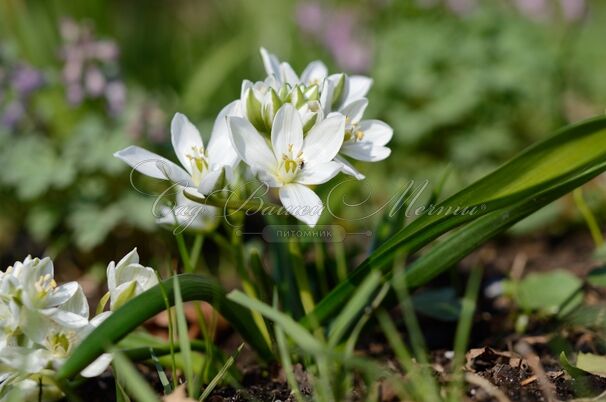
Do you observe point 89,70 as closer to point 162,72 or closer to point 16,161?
point 16,161

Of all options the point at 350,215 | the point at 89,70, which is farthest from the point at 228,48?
the point at 350,215

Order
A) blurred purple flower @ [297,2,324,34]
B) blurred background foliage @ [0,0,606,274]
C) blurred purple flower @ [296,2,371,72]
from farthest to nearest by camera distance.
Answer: blurred purple flower @ [297,2,324,34] → blurred purple flower @ [296,2,371,72] → blurred background foliage @ [0,0,606,274]

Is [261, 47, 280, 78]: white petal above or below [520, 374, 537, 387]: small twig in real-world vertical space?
above

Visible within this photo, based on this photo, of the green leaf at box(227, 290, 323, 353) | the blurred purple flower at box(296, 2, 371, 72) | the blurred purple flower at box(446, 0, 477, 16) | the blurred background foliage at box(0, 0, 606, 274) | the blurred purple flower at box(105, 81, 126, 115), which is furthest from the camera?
the blurred purple flower at box(446, 0, 477, 16)

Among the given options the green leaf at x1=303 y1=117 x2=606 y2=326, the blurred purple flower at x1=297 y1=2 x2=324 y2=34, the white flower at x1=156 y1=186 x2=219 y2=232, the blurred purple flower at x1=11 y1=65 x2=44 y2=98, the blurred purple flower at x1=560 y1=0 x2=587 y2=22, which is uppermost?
the blurred purple flower at x1=297 y1=2 x2=324 y2=34

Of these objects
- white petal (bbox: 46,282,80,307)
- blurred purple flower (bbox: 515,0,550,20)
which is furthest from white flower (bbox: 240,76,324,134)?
blurred purple flower (bbox: 515,0,550,20)

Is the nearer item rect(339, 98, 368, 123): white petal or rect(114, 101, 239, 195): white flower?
rect(114, 101, 239, 195): white flower

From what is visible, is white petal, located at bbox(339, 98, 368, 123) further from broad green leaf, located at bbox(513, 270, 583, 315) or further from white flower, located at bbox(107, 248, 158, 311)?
broad green leaf, located at bbox(513, 270, 583, 315)

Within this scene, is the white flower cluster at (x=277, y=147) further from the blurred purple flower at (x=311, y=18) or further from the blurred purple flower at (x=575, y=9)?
the blurred purple flower at (x=311, y=18)
